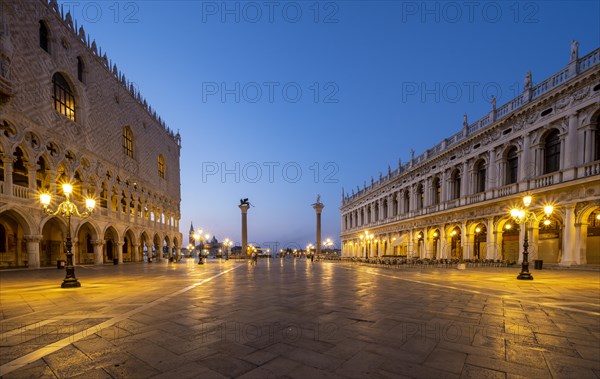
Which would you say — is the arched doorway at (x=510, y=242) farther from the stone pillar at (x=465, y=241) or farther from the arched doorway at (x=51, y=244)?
the arched doorway at (x=51, y=244)

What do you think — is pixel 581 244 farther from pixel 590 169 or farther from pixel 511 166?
pixel 511 166

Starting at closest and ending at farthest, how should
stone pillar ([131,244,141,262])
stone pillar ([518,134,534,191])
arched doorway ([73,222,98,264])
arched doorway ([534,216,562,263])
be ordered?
1. arched doorway ([534,216,562,263])
2. stone pillar ([518,134,534,191])
3. arched doorway ([73,222,98,264])
4. stone pillar ([131,244,141,262])

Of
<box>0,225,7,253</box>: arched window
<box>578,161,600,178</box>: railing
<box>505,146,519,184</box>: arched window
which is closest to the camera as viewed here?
<box>578,161,600,178</box>: railing

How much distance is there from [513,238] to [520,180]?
17.2ft

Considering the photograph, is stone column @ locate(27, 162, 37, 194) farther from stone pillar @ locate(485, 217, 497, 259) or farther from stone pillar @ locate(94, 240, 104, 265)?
stone pillar @ locate(485, 217, 497, 259)

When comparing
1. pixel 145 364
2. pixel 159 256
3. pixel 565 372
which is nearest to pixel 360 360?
pixel 565 372

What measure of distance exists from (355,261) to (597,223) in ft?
67.6

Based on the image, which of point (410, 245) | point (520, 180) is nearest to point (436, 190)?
point (410, 245)

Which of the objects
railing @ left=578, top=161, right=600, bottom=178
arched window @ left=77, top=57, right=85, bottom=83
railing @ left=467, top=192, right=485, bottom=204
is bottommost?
railing @ left=467, top=192, right=485, bottom=204

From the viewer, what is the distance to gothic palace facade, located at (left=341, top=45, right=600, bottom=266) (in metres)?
17.8

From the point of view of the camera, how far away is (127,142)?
3503cm

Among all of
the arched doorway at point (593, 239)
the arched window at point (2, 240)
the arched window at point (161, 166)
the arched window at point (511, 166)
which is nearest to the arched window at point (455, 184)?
the arched window at point (511, 166)

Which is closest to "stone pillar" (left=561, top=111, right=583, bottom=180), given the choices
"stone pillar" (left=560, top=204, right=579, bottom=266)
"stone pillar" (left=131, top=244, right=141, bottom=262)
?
"stone pillar" (left=560, top=204, right=579, bottom=266)

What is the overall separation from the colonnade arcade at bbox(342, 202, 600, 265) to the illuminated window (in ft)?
119
